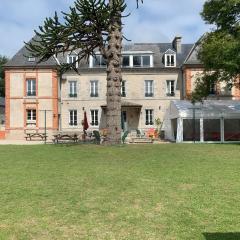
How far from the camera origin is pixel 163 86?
4344cm

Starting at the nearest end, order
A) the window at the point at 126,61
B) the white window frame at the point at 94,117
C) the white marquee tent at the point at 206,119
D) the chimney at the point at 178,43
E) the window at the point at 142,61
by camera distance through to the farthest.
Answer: the white marquee tent at the point at 206,119 < the white window frame at the point at 94,117 < the window at the point at 142,61 < the window at the point at 126,61 < the chimney at the point at 178,43

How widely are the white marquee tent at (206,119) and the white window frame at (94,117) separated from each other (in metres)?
10.2

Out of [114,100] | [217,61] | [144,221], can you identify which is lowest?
[144,221]

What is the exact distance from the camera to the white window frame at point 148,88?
143ft

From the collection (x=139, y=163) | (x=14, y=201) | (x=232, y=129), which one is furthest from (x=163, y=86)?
(x=14, y=201)

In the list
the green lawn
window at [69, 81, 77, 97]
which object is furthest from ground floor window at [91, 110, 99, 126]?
the green lawn

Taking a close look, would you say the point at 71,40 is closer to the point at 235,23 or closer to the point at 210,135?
the point at 235,23

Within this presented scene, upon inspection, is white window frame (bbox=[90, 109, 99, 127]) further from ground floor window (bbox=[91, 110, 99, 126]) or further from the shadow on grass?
the shadow on grass

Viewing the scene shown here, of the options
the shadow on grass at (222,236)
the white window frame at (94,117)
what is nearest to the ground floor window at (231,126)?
the white window frame at (94,117)

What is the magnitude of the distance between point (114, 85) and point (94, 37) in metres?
2.57

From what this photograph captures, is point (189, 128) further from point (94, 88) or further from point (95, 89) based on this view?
point (94, 88)

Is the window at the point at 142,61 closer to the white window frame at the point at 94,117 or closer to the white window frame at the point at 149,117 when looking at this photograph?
the white window frame at the point at 149,117

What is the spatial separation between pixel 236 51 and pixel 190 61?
61.9 feet

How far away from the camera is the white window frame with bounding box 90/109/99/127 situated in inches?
1708
